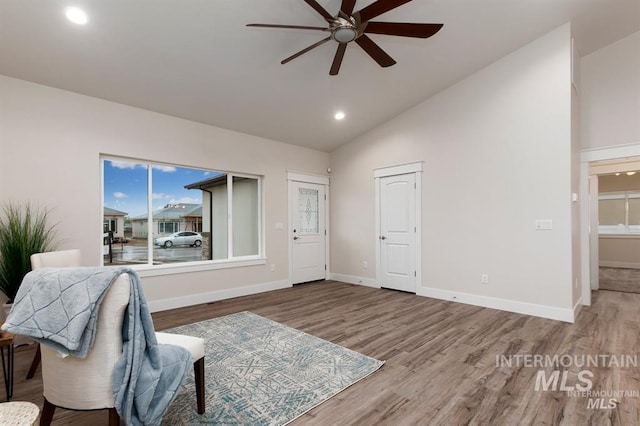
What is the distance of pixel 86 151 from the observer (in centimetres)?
366

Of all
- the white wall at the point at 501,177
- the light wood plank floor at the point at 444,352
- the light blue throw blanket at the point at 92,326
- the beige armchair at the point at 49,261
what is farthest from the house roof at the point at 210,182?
the light blue throw blanket at the point at 92,326

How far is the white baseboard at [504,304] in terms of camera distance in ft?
12.3

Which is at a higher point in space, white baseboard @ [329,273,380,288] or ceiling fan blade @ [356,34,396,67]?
ceiling fan blade @ [356,34,396,67]

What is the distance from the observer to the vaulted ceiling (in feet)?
9.24

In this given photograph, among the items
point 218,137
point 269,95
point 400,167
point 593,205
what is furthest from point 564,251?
point 218,137

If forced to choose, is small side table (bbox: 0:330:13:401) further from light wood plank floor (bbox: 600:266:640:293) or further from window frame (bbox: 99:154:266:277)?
light wood plank floor (bbox: 600:266:640:293)

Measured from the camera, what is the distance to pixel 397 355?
2.82 m

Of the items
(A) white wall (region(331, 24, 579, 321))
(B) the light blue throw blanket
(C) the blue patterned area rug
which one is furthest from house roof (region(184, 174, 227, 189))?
(B) the light blue throw blanket

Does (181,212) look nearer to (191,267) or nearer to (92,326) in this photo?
(191,267)

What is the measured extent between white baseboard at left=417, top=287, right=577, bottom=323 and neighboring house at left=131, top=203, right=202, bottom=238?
152 inches

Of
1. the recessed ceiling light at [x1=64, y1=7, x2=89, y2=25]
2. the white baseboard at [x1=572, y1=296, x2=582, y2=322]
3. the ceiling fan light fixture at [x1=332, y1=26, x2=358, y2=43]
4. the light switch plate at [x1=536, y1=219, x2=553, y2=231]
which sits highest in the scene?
the recessed ceiling light at [x1=64, y1=7, x2=89, y2=25]

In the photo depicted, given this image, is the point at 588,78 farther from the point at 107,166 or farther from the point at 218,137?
the point at 107,166

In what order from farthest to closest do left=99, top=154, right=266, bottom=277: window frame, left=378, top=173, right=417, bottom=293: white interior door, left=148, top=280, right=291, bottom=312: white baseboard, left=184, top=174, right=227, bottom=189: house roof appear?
1. left=378, top=173, right=417, bottom=293: white interior door
2. left=184, top=174, right=227, bottom=189: house roof
3. left=148, top=280, right=291, bottom=312: white baseboard
4. left=99, top=154, right=266, bottom=277: window frame

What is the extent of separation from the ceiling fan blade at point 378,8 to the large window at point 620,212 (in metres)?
9.06
